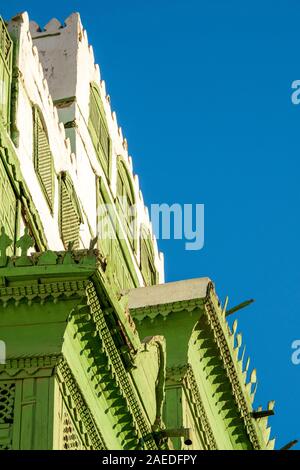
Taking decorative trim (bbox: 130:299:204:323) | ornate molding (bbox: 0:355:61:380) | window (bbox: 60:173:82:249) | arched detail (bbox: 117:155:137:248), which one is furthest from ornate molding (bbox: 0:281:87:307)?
arched detail (bbox: 117:155:137:248)

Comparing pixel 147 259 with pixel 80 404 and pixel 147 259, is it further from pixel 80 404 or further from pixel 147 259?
pixel 80 404

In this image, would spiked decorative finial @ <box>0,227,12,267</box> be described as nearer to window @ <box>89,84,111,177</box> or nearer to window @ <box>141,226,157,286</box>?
window @ <box>89,84,111,177</box>

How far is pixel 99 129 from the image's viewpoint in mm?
32250

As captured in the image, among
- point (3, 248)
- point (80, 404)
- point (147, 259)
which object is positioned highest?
point (147, 259)

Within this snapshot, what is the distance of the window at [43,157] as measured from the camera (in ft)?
87.0

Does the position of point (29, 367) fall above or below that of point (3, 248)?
below

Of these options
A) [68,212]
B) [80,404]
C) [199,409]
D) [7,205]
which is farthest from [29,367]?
[68,212]

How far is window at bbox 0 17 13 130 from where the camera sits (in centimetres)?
2528

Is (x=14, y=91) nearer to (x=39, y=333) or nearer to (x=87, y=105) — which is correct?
(x=87, y=105)

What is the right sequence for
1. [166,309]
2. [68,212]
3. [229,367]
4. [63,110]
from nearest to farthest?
[166,309]
[229,367]
[68,212]
[63,110]

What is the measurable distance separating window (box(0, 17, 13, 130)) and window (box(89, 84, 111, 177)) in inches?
198

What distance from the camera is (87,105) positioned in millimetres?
31484

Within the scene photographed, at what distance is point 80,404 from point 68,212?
31.4ft

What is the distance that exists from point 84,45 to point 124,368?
44.6 ft
